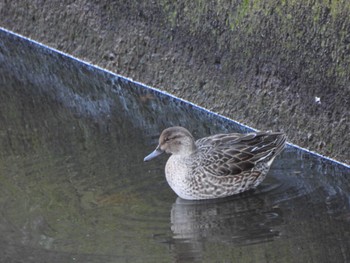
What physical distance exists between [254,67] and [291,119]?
69cm

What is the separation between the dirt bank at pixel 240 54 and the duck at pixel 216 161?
61 cm

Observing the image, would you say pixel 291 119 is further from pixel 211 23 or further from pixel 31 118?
pixel 31 118

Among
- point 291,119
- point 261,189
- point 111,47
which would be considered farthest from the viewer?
point 111,47

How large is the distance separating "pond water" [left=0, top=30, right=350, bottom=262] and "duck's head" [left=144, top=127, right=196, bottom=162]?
10.1 inches

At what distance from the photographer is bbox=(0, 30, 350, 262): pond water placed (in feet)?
26.6

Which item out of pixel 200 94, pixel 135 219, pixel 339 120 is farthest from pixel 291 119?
pixel 135 219

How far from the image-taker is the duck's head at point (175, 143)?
952cm

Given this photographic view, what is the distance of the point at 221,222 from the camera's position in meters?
8.66

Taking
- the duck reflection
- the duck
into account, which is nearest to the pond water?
the duck reflection

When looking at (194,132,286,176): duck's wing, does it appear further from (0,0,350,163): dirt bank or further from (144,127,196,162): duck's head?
(0,0,350,163): dirt bank

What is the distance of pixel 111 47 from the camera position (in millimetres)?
12555

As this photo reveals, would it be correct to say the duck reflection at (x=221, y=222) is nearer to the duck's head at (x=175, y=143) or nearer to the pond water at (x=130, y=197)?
the pond water at (x=130, y=197)

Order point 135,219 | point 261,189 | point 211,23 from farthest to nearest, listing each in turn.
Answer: point 211,23
point 261,189
point 135,219

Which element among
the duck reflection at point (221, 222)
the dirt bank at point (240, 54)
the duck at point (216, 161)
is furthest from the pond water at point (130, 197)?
the dirt bank at point (240, 54)
